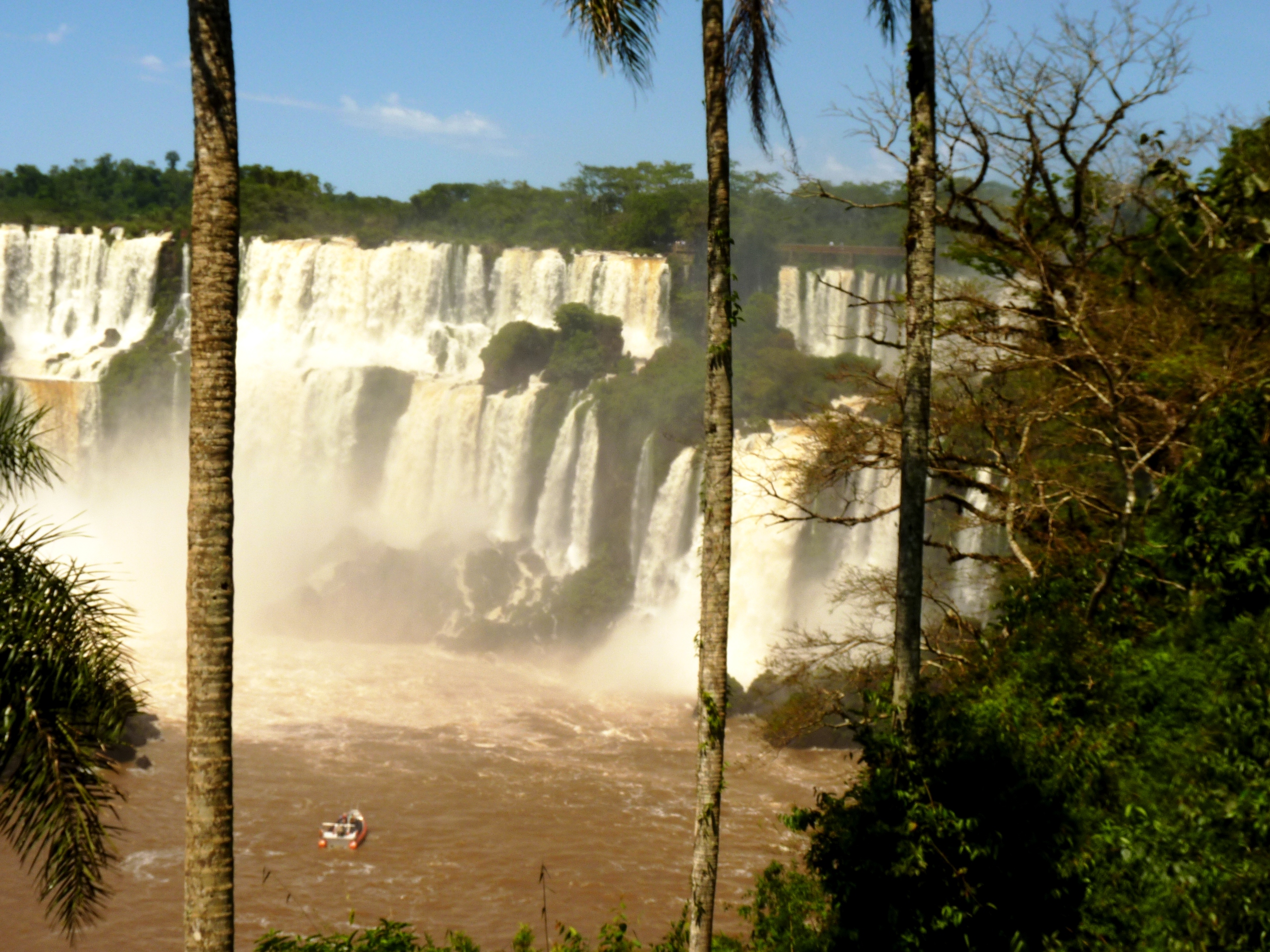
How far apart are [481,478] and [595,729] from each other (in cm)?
1259

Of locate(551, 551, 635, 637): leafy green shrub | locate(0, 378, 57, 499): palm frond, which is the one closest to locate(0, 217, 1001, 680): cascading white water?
locate(551, 551, 635, 637): leafy green shrub

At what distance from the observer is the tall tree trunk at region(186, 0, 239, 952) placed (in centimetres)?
461

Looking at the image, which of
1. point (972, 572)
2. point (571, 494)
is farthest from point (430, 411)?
point (972, 572)

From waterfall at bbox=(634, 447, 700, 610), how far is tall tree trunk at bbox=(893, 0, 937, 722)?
2109cm

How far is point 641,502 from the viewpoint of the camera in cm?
3042

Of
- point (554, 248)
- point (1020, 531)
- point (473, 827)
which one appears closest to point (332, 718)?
point (473, 827)

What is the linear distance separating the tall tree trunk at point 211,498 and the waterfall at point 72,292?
4169 cm

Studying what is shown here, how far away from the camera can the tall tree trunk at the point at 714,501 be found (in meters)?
6.68

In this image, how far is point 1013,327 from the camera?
12008 millimetres

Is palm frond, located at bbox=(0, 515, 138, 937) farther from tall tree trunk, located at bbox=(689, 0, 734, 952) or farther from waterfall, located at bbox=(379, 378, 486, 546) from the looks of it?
waterfall, located at bbox=(379, 378, 486, 546)

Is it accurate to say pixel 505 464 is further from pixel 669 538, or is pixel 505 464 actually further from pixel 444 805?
pixel 444 805

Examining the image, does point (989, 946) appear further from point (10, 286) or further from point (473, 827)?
point (10, 286)

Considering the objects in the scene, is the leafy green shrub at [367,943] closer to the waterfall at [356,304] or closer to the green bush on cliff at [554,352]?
the green bush on cliff at [554,352]

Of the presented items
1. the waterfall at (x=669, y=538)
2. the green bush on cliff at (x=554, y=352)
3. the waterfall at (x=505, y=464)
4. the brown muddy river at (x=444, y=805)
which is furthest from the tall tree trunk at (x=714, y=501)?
the green bush on cliff at (x=554, y=352)
